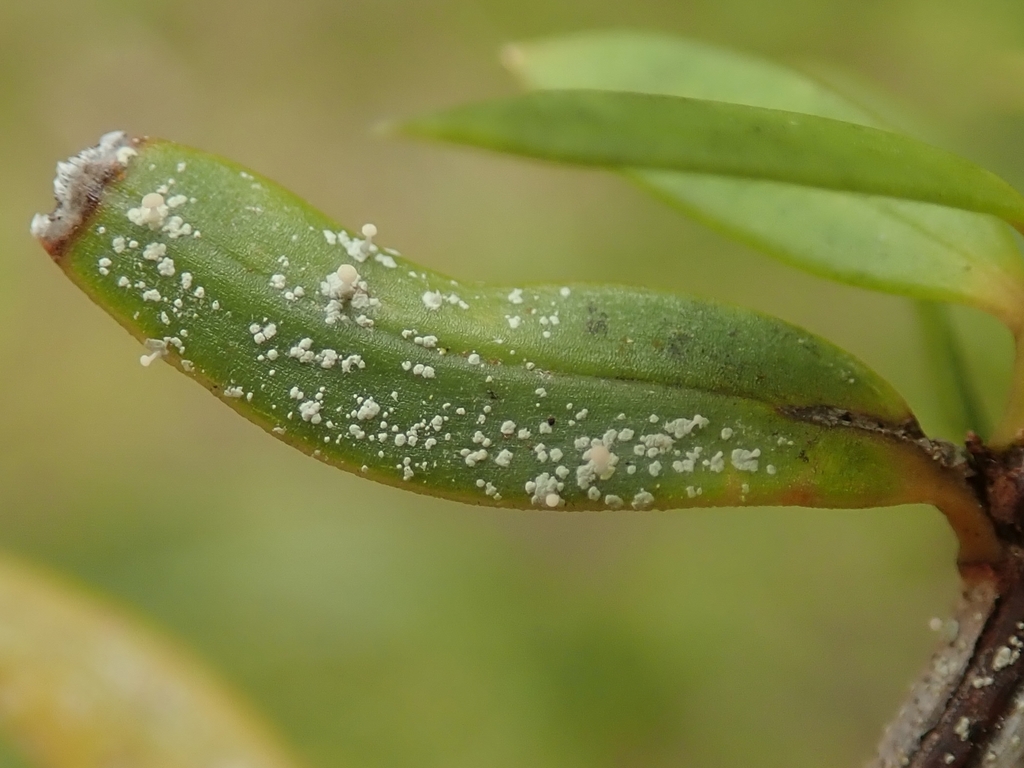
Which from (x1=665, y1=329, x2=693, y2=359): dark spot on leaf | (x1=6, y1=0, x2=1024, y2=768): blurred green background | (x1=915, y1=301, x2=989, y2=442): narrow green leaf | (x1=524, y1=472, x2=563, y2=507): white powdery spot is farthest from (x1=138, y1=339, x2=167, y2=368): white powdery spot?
(x1=6, y1=0, x2=1024, y2=768): blurred green background

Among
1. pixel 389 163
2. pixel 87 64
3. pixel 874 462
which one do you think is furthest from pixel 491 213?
pixel 874 462

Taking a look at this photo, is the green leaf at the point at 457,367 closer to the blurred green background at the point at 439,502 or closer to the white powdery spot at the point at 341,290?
the white powdery spot at the point at 341,290

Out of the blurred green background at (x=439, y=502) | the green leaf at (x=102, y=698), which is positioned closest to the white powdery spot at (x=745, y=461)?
the green leaf at (x=102, y=698)

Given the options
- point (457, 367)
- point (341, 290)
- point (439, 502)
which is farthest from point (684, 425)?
point (439, 502)

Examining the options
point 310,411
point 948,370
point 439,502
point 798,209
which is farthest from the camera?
point 439,502

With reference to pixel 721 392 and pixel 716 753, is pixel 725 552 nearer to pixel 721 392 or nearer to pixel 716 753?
pixel 716 753

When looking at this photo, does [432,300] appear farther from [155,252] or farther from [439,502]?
[439,502]

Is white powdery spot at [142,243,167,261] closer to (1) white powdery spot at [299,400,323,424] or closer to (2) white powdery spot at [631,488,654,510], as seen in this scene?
(1) white powdery spot at [299,400,323,424]
